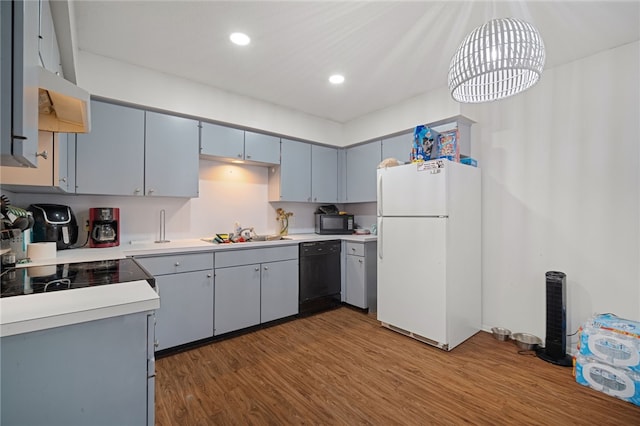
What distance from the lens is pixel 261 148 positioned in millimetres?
3393

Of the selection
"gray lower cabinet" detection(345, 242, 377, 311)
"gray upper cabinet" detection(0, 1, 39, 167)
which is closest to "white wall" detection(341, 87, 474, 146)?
"gray lower cabinet" detection(345, 242, 377, 311)

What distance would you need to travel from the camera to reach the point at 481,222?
296cm

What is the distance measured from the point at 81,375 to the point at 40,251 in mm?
1346

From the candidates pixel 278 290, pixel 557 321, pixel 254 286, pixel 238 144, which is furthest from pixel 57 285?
pixel 557 321

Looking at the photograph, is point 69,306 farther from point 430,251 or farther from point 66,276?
point 430,251

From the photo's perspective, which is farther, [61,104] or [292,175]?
[292,175]

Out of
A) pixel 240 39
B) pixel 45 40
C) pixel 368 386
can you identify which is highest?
pixel 240 39

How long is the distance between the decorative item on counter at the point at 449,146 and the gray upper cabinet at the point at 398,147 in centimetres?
59

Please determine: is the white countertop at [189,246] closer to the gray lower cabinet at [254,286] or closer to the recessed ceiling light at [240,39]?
the gray lower cabinet at [254,286]

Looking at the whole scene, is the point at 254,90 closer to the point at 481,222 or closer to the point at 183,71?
the point at 183,71

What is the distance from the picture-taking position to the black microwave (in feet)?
12.6

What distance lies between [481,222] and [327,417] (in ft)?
7.69

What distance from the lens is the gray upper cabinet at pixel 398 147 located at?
3363mm

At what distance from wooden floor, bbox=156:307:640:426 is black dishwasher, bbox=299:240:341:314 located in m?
0.61
